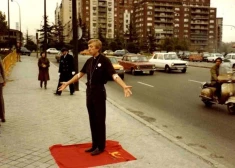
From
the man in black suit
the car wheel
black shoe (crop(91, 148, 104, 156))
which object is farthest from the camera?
the car wheel

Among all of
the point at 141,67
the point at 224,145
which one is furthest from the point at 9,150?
the point at 141,67

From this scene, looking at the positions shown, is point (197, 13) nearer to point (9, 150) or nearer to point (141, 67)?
point (141, 67)

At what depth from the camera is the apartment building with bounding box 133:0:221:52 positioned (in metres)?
137

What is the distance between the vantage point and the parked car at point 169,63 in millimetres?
29016

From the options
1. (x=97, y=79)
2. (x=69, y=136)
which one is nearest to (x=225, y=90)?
(x=69, y=136)

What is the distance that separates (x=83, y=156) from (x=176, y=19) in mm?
142650

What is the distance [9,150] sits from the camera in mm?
5809

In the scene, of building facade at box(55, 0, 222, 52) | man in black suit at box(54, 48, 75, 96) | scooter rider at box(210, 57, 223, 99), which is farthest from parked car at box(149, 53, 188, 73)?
building facade at box(55, 0, 222, 52)

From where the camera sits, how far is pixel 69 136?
684cm

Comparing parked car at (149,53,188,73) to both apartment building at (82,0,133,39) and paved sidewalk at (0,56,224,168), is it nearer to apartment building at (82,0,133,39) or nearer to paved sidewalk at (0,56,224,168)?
paved sidewalk at (0,56,224,168)

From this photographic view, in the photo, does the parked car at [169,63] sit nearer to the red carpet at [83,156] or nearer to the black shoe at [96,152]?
the red carpet at [83,156]

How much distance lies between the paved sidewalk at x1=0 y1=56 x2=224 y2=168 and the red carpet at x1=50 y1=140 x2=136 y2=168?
133mm

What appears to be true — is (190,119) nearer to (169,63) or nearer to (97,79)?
(97,79)

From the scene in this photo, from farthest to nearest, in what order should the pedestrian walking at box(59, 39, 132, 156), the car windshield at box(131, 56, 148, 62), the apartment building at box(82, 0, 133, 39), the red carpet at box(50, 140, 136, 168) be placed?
1. the apartment building at box(82, 0, 133, 39)
2. the car windshield at box(131, 56, 148, 62)
3. the pedestrian walking at box(59, 39, 132, 156)
4. the red carpet at box(50, 140, 136, 168)
